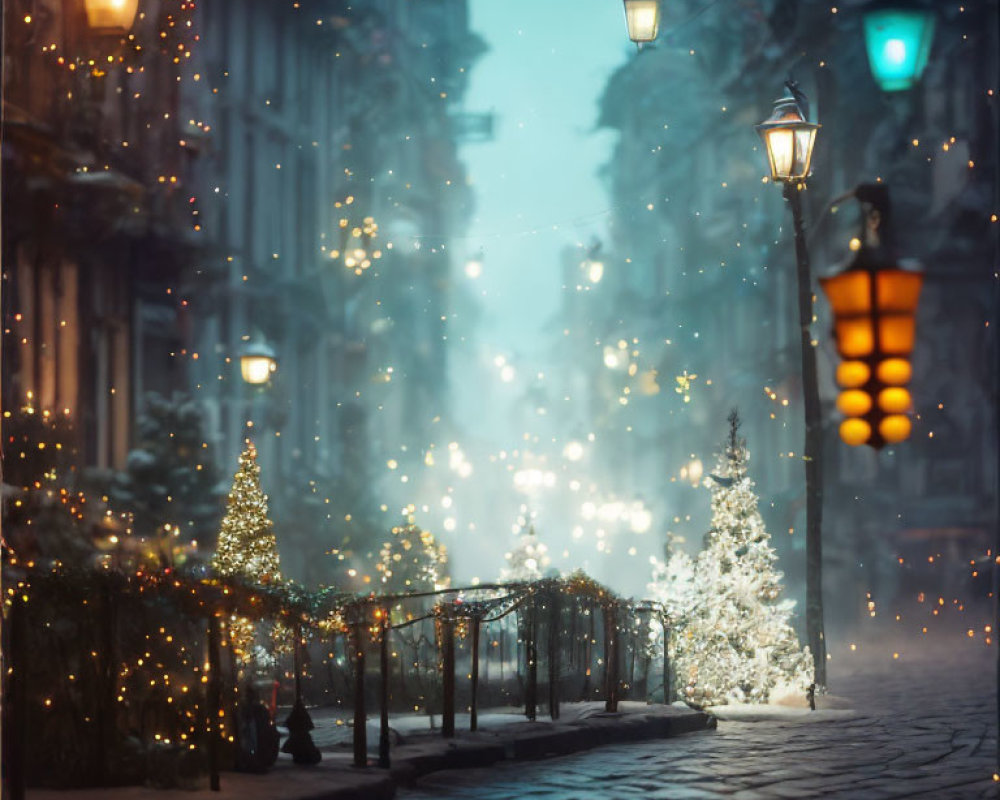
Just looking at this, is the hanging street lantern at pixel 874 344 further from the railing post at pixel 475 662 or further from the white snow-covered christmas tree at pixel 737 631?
the white snow-covered christmas tree at pixel 737 631

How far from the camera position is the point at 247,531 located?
21.4 m

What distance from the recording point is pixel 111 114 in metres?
24.7

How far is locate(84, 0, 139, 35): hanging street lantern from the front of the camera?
44.8 feet

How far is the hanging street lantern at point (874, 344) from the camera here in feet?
24.0

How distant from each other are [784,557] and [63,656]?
105 feet

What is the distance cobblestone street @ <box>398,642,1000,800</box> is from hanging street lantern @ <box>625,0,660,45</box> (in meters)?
7.10

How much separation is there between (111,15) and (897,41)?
6930mm

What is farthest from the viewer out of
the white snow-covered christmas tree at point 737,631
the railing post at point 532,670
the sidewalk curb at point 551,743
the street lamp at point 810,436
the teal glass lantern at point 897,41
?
the white snow-covered christmas tree at point 737,631

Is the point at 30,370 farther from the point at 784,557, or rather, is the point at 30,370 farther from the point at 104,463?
the point at 784,557

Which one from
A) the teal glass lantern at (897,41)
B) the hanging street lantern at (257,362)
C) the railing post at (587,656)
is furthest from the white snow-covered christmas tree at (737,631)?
the teal glass lantern at (897,41)

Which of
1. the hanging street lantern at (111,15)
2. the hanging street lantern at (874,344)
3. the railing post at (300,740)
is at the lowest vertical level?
the railing post at (300,740)

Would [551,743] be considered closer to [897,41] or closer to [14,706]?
[14,706]

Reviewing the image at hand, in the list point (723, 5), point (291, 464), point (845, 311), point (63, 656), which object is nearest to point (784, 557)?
point (291, 464)

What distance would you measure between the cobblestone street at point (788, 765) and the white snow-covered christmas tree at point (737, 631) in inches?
48.1
